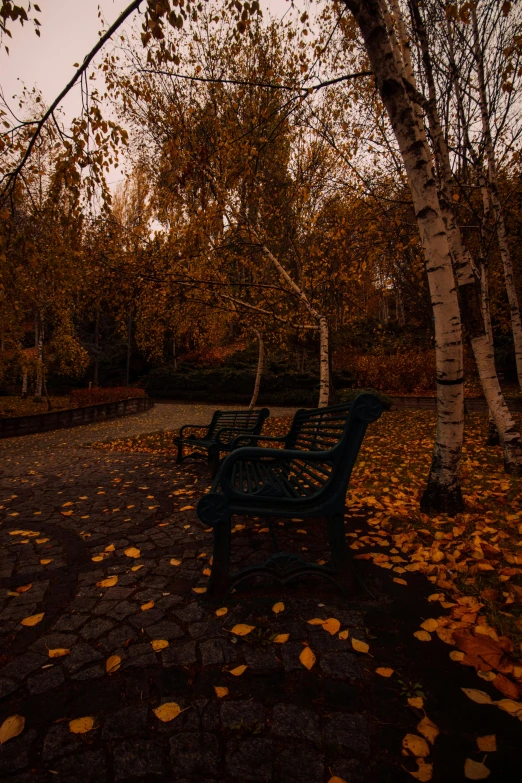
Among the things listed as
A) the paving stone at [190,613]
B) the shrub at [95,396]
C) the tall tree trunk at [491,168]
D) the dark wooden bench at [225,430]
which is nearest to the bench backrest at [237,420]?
the dark wooden bench at [225,430]

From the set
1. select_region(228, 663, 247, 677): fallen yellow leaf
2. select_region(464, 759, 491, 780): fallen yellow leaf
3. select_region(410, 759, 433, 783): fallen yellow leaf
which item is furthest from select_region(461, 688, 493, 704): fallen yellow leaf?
select_region(228, 663, 247, 677): fallen yellow leaf

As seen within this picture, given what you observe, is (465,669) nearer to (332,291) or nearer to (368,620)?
(368,620)

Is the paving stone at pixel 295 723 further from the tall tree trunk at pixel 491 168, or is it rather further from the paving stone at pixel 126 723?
the tall tree trunk at pixel 491 168

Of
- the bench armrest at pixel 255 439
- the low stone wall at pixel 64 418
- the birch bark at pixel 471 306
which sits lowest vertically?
the low stone wall at pixel 64 418

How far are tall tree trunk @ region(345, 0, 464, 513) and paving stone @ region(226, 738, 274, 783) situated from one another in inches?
101

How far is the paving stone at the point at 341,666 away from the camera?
157cm

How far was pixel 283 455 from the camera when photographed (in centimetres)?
207

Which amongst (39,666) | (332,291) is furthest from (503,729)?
(332,291)

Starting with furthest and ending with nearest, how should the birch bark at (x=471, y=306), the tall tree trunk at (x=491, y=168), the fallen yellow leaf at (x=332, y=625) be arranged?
1. the tall tree trunk at (x=491, y=168)
2. the birch bark at (x=471, y=306)
3. the fallen yellow leaf at (x=332, y=625)

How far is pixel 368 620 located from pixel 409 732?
0.63m

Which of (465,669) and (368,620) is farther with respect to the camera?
(368,620)

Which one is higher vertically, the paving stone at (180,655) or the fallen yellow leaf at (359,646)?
the fallen yellow leaf at (359,646)

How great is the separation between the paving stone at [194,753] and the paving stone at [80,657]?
619 millimetres

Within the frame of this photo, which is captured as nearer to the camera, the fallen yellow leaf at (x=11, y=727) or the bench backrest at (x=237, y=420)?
the fallen yellow leaf at (x=11, y=727)
